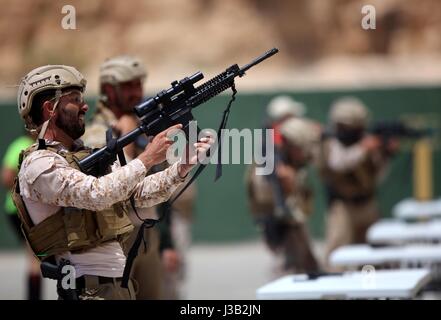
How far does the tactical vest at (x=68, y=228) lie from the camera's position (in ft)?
18.9

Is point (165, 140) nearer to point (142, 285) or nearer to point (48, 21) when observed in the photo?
point (142, 285)

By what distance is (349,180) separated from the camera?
12.6 m

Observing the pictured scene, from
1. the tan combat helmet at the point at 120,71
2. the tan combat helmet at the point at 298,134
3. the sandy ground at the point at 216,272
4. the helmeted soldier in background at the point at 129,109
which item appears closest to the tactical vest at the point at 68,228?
the helmeted soldier in background at the point at 129,109

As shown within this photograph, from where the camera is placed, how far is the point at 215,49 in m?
22.7

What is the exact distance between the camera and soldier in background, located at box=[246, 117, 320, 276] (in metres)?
10.6

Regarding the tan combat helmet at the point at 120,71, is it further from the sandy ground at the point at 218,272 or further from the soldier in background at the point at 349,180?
the soldier in background at the point at 349,180

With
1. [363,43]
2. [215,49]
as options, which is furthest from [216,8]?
[363,43]

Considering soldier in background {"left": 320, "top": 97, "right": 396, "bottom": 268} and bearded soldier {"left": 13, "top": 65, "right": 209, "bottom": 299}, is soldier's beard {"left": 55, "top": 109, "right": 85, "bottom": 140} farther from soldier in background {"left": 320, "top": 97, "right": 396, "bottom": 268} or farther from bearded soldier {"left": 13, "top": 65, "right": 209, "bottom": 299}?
soldier in background {"left": 320, "top": 97, "right": 396, "bottom": 268}

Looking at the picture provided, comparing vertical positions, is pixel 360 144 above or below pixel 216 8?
below

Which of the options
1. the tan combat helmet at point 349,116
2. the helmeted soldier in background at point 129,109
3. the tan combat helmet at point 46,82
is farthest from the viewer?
the tan combat helmet at point 349,116

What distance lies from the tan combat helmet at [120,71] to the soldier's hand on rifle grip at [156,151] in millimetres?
2119

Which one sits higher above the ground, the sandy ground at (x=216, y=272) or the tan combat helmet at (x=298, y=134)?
the tan combat helmet at (x=298, y=134)

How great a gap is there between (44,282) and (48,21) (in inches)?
487

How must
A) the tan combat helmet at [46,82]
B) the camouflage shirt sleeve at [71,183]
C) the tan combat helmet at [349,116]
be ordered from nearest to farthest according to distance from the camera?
the camouflage shirt sleeve at [71,183] → the tan combat helmet at [46,82] → the tan combat helmet at [349,116]
